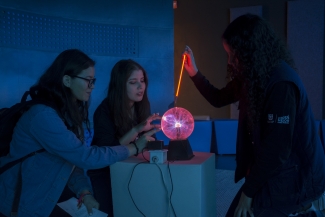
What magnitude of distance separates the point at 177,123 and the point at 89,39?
8.28 feet

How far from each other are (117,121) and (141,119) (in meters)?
0.30

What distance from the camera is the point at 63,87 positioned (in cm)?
190

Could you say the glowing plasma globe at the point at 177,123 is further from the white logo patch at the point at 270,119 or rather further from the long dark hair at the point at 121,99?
the white logo patch at the point at 270,119

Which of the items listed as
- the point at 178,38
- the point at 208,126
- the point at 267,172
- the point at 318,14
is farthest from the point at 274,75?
the point at 178,38

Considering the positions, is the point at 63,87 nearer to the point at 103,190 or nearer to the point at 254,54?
the point at 103,190

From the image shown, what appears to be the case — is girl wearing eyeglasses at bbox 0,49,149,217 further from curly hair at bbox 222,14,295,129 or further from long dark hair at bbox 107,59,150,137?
curly hair at bbox 222,14,295,129

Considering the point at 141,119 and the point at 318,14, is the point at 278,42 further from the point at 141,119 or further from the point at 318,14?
the point at 318,14

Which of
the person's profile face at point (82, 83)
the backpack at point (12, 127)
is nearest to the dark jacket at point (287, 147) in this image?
the person's profile face at point (82, 83)

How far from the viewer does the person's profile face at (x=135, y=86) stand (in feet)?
8.30

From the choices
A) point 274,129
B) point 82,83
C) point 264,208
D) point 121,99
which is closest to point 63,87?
point 82,83

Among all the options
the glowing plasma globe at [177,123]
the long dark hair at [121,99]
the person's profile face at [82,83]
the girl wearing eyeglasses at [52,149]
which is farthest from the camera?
the long dark hair at [121,99]

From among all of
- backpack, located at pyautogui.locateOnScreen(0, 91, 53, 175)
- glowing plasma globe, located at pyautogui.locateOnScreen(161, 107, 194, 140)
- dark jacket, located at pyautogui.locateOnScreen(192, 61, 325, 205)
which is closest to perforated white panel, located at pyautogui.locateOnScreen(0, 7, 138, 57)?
backpack, located at pyautogui.locateOnScreen(0, 91, 53, 175)

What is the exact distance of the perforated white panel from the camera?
343 centimetres

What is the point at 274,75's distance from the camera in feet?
5.18
